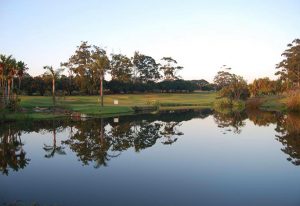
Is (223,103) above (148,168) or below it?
above

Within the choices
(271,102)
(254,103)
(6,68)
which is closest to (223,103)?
(254,103)

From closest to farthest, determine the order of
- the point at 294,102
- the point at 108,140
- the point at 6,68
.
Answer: the point at 108,140 < the point at 6,68 < the point at 294,102

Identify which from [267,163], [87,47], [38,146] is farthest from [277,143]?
[87,47]

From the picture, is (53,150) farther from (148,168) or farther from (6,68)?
(6,68)

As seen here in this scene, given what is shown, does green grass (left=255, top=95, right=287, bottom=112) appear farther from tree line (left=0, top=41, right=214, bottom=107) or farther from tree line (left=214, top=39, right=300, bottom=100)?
tree line (left=0, top=41, right=214, bottom=107)

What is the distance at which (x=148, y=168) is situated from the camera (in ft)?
57.8

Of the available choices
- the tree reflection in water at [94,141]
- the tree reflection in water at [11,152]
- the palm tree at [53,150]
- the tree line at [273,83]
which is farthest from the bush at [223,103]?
the palm tree at [53,150]

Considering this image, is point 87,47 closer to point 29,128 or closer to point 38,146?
point 29,128

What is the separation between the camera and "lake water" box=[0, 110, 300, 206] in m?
13.0

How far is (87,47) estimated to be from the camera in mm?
103000

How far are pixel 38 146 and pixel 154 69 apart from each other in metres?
101

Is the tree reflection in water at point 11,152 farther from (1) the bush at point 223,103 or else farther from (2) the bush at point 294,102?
(1) the bush at point 223,103

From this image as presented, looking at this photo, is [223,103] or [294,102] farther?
[223,103]

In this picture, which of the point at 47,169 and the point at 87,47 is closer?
the point at 47,169
